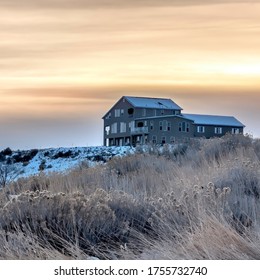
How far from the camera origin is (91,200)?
7.60m

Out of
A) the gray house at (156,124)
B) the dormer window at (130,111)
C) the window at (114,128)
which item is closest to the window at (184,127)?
the gray house at (156,124)

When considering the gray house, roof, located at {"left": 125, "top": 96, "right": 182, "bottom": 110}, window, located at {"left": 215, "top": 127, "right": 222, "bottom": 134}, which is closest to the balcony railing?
the gray house

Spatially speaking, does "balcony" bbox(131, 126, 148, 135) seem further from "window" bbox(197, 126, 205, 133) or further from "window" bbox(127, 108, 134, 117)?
"window" bbox(197, 126, 205, 133)

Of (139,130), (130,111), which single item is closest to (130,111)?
(130,111)

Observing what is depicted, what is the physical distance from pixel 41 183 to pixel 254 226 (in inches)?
244

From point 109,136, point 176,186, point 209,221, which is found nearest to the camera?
point 209,221

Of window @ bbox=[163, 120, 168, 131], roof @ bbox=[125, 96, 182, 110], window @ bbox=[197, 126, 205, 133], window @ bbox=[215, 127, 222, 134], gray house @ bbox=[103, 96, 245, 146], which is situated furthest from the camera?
window @ bbox=[197, 126, 205, 133]

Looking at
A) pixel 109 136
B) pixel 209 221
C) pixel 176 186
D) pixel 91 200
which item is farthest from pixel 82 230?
pixel 109 136

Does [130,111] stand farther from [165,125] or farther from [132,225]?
[132,225]

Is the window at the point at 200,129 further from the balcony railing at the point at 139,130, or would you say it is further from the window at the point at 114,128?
the window at the point at 114,128

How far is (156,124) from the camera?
164 feet

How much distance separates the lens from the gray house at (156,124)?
44344 millimetres

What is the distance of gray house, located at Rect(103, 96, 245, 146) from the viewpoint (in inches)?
1746

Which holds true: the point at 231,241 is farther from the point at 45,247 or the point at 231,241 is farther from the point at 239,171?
the point at 239,171
